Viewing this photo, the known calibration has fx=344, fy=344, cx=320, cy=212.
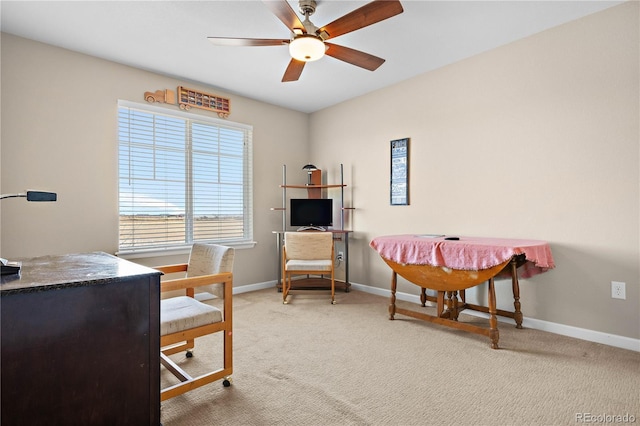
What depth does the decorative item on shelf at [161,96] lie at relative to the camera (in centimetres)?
354

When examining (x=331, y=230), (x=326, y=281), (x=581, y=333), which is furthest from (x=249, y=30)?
(x=581, y=333)

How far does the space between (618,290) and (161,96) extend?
4388mm

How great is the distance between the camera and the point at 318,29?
231cm

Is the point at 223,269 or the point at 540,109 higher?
the point at 540,109

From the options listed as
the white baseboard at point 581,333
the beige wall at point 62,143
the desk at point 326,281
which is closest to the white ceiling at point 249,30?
the beige wall at point 62,143

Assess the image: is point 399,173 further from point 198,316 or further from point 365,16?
point 198,316

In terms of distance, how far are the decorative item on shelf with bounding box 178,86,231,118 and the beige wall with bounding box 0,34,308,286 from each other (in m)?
0.15

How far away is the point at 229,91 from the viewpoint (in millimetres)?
4168

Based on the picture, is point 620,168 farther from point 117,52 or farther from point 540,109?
point 117,52

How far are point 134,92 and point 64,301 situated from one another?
285 cm

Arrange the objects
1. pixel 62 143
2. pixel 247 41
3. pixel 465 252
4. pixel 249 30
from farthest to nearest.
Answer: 1. pixel 62 143
2. pixel 249 30
3. pixel 465 252
4. pixel 247 41

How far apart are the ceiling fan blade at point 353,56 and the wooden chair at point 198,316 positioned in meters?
1.63

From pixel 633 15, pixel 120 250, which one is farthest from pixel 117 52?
pixel 633 15

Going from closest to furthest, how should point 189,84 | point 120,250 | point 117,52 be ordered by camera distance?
point 117,52 → point 120,250 → point 189,84
